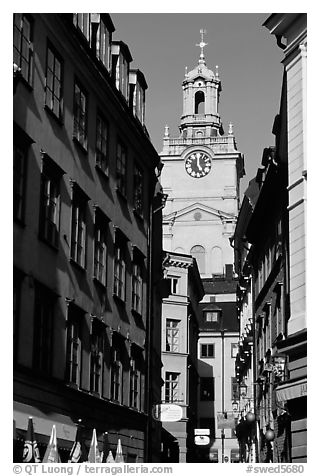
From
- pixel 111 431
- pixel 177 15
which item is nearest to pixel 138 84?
pixel 177 15

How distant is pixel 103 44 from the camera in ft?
57.0

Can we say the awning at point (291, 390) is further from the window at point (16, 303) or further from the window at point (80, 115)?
the window at point (80, 115)

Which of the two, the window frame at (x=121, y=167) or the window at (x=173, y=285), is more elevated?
the window frame at (x=121, y=167)

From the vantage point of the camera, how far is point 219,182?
Result: 18.6 m

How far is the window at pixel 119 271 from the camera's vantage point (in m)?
17.1

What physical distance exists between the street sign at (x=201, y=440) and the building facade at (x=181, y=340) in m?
0.08

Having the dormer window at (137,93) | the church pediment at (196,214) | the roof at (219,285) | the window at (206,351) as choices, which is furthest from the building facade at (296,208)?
the window at (206,351)

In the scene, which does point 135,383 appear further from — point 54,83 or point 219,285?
point 219,285

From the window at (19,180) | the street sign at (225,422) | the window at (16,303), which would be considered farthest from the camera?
the street sign at (225,422)

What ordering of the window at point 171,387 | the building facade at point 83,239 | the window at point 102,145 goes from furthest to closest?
the window at point 171,387
the window at point 102,145
the building facade at point 83,239

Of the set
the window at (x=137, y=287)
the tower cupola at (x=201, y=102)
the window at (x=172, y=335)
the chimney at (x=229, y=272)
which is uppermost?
the tower cupola at (x=201, y=102)

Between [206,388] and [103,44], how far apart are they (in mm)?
6012
